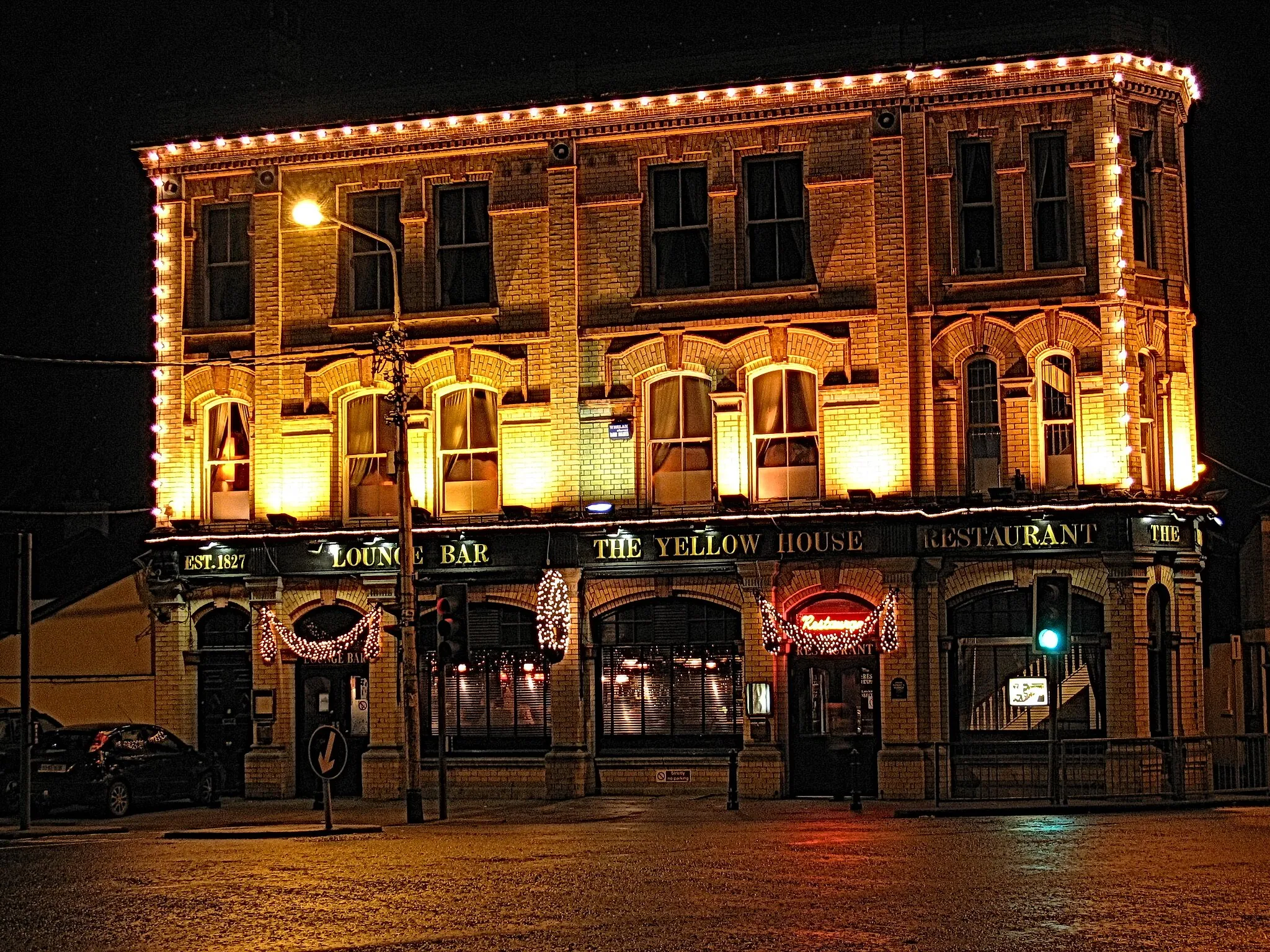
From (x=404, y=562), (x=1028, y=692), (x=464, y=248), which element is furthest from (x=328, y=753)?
(x=1028, y=692)

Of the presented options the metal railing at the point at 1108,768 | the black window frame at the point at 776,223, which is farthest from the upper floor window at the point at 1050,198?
the metal railing at the point at 1108,768

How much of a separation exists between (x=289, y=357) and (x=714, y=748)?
9.89 meters

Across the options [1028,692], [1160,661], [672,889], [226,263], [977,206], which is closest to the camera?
[672,889]

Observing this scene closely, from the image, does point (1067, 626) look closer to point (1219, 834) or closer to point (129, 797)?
point (1219, 834)

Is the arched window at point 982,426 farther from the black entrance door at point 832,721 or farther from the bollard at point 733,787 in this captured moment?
the bollard at point 733,787

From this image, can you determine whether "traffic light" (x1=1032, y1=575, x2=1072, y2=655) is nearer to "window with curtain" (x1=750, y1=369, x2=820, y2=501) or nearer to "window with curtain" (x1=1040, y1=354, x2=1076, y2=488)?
"window with curtain" (x1=1040, y1=354, x2=1076, y2=488)

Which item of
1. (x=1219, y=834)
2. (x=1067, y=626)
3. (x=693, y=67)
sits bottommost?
(x=1219, y=834)

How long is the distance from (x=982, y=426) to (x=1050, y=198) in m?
3.78

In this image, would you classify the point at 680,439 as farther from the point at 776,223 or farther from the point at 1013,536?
the point at 1013,536

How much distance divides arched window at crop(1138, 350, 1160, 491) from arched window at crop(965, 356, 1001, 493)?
2.21 metres

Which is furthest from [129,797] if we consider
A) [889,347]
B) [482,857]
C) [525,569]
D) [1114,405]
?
[1114,405]

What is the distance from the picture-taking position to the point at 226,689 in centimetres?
3441

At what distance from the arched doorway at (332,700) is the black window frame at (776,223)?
9.15 metres

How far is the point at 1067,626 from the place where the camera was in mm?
27312
